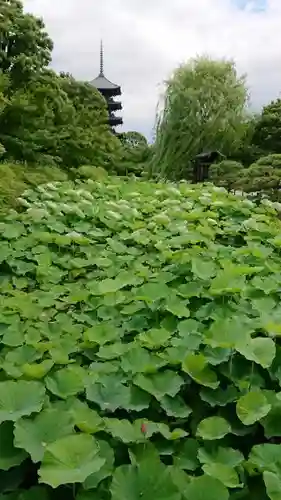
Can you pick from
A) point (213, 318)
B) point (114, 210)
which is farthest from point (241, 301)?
point (114, 210)

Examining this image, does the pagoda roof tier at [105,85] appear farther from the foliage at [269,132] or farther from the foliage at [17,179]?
the foliage at [17,179]

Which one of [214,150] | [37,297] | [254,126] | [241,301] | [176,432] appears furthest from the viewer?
[254,126]

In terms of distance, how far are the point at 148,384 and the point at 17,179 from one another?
12.3 feet

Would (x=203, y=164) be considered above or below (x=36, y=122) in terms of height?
below

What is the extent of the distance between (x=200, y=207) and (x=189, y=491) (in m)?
2.93

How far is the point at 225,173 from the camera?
9.24m

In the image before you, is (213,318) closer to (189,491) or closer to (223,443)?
(223,443)

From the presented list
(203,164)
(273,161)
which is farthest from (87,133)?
(203,164)

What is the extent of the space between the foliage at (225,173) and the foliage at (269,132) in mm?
2747

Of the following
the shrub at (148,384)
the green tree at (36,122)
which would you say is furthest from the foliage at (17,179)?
the shrub at (148,384)

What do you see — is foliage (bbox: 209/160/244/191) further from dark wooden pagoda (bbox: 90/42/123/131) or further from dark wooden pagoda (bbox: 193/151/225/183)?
dark wooden pagoda (bbox: 90/42/123/131)

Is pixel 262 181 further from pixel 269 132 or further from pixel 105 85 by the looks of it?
pixel 105 85

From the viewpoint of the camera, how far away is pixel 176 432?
3.19ft

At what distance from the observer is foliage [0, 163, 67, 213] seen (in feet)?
12.4
